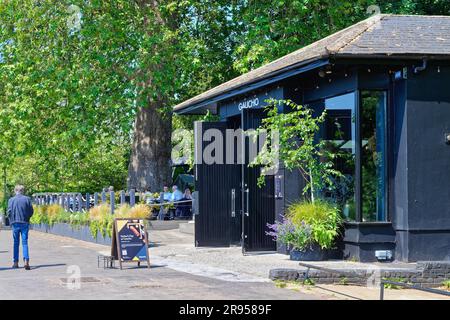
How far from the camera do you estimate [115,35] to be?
30.4 metres

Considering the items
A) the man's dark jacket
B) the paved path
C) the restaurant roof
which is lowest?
the paved path

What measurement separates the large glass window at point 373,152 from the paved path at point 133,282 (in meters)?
3.37

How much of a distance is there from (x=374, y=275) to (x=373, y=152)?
3.70 meters

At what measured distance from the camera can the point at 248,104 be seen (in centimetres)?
2175

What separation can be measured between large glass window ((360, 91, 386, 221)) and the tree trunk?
52.7ft

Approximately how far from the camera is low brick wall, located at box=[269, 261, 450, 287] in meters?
14.5

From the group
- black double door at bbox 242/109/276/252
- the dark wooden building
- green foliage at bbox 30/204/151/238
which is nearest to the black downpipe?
the dark wooden building

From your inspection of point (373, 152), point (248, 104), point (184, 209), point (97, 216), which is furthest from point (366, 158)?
point (184, 209)

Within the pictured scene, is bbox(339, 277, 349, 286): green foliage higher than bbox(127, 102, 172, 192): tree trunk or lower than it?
lower

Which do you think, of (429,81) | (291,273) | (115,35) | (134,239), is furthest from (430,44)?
(115,35)

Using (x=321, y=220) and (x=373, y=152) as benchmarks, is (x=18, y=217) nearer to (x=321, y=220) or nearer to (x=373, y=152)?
(x=321, y=220)

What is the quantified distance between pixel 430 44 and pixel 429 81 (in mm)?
865

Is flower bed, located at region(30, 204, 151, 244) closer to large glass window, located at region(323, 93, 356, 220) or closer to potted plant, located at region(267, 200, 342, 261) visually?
potted plant, located at region(267, 200, 342, 261)

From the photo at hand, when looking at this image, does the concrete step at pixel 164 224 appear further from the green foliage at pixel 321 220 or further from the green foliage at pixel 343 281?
the green foliage at pixel 343 281
